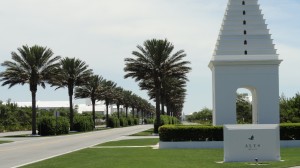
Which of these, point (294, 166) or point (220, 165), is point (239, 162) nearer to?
point (220, 165)

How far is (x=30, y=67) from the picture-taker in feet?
171

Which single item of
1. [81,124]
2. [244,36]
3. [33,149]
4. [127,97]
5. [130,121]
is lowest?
[130,121]

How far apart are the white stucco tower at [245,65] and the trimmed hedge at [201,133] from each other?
3.84m

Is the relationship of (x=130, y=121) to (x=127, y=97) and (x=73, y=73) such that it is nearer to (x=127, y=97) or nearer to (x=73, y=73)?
(x=127, y=97)

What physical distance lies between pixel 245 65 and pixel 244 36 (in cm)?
195

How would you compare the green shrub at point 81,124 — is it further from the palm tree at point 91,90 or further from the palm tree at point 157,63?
the palm tree at point 157,63

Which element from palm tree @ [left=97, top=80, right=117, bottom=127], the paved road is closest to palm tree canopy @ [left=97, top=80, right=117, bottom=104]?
palm tree @ [left=97, top=80, right=117, bottom=127]

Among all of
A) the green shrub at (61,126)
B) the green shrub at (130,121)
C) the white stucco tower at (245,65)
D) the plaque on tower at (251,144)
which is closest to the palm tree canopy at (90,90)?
the green shrub at (61,126)

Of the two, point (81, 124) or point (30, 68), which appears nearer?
point (30, 68)

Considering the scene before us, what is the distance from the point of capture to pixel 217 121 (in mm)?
33125

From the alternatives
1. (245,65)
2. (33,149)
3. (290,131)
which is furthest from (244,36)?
(33,149)

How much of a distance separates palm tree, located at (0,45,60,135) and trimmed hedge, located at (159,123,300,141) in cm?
2651

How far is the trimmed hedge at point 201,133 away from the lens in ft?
95.8

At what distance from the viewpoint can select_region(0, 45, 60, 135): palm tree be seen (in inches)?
2048
